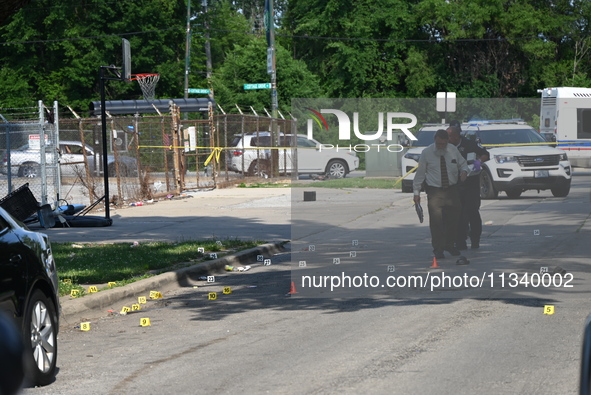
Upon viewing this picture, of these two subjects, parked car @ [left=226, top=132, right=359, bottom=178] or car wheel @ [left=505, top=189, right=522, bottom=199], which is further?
parked car @ [left=226, top=132, right=359, bottom=178]

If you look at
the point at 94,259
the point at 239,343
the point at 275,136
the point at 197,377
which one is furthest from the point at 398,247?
the point at 275,136

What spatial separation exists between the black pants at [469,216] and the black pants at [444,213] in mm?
94

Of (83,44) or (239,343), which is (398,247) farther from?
(83,44)

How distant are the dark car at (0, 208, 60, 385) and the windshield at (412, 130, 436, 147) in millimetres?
6748

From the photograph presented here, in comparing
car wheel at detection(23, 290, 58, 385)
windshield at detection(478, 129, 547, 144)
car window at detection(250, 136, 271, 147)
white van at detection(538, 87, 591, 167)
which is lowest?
car wheel at detection(23, 290, 58, 385)

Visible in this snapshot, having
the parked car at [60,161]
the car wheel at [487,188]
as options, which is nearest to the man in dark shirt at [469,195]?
the car wheel at [487,188]

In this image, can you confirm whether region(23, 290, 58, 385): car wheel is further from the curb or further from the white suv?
the white suv

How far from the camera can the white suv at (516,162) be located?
43.7 feet

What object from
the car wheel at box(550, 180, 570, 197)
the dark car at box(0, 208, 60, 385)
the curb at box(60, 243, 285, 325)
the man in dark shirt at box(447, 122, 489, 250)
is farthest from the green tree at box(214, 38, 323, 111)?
the dark car at box(0, 208, 60, 385)

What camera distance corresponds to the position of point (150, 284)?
10609mm

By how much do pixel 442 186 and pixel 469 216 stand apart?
25.1 inches

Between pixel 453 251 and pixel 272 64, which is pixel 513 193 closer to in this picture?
pixel 453 251

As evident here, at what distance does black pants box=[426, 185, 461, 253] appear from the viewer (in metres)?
12.1

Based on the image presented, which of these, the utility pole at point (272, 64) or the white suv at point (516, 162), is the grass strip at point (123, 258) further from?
the utility pole at point (272, 64)
